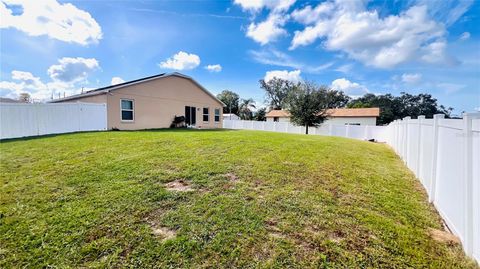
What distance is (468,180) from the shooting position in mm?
2113

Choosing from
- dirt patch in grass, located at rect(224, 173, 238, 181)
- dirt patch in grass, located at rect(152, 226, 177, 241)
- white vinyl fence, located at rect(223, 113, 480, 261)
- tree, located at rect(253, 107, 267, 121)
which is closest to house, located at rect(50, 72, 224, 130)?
dirt patch in grass, located at rect(224, 173, 238, 181)

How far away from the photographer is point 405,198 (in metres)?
3.64

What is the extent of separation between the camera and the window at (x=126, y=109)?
13755 mm

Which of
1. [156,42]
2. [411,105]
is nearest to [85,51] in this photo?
[156,42]

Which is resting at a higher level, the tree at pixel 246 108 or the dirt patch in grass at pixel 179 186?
the tree at pixel 246 108

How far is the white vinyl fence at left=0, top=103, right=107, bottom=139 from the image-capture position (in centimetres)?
975

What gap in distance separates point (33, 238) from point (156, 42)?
39.1ft

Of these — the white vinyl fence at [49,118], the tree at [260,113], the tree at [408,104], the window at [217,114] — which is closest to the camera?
the white vinyl fence at [49,118]

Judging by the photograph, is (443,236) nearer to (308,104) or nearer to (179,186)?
(179,186)

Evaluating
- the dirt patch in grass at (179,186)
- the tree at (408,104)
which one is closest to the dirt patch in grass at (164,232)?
the dirt patch in grass at (179,186)

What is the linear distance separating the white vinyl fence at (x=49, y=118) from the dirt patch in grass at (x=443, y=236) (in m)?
14.0

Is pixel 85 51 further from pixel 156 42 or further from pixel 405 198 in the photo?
pixel 405 198

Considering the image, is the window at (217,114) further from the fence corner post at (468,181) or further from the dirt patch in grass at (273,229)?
the fence corner post at (468,181)

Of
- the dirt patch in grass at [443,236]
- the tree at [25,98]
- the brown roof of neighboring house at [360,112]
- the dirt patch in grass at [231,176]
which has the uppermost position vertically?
the tree at [25,98]
